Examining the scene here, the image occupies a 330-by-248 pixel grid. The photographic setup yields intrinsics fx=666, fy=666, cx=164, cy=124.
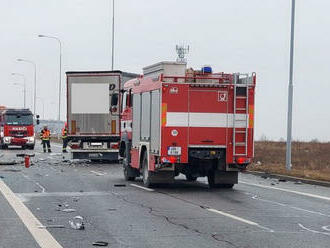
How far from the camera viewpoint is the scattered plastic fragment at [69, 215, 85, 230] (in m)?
10.2

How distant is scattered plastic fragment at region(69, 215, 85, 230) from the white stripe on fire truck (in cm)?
540

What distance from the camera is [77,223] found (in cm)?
1067

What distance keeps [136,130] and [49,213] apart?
7.15 m

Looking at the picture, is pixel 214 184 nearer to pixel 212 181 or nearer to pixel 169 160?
pixel 212 181

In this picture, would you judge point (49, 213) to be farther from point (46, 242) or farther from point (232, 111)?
point (232, 111)

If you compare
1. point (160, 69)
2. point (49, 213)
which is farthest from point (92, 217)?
point (160, 69)

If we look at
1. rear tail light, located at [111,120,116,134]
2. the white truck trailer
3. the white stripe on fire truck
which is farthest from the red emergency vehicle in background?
the white stripe on fire truck

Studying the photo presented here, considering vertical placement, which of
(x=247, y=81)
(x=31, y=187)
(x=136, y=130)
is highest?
(x=247, y=81)

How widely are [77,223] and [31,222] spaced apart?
79cm

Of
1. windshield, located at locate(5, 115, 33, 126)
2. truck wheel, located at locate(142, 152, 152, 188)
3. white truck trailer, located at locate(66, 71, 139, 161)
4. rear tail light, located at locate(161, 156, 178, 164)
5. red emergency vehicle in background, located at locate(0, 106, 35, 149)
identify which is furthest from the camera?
red emergency vehicle in background, located at locate(0, 106, 35, 149)

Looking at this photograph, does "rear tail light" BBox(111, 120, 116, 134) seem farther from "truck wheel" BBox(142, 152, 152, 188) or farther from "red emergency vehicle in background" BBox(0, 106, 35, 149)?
"red emergency vehicle in background" BBox(0, 106, 35, 149)

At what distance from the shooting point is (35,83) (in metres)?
80.7

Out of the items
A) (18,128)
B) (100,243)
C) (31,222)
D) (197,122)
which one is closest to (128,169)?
(197,122)

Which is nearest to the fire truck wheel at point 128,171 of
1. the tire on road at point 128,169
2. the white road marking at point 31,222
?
the tire on road at point 128,169
